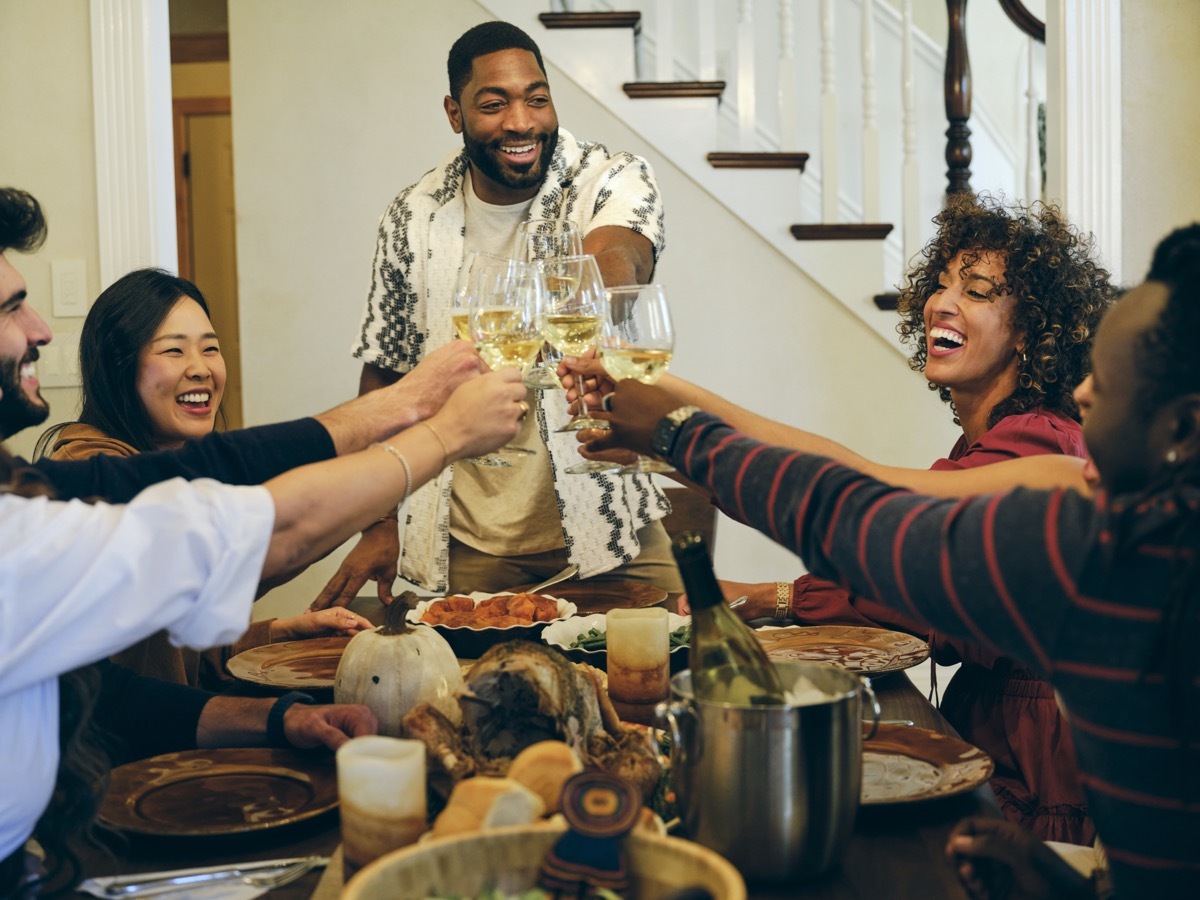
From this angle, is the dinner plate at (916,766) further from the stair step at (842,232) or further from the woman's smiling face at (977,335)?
the stair step at (842,232)

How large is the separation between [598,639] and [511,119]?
1107 millimetres

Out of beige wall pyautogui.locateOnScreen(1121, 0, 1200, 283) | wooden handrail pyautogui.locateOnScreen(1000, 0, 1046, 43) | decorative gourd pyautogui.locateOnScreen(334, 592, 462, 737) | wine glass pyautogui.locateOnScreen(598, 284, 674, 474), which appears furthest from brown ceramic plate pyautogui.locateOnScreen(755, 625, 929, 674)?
wooden handrail pyautogui.locateOnScreen(1000, 0, 1046, 43)

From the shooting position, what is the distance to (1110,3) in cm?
280

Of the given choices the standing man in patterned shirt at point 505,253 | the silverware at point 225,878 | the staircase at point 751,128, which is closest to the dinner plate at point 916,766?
the silverware at point 225,878

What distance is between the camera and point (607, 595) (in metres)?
2.02

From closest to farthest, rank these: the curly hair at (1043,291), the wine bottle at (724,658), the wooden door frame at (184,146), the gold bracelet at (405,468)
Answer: the wine bottle at (724,658) → the gold bracelet at (405,468) → the curly hair at (1043,291) → the wooden door frame at (184,146)

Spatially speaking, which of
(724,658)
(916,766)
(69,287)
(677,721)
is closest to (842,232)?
(69,287)

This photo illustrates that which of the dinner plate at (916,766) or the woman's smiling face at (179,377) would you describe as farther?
the woman's smiling face at (179,377)

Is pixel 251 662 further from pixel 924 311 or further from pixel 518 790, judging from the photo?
pixel 924 311

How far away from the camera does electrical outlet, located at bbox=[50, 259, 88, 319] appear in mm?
2766

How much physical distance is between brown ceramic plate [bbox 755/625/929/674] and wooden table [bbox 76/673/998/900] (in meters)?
0.44

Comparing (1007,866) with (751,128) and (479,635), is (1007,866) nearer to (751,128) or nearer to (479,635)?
(479,635)

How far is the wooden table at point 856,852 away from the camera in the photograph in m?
0.92

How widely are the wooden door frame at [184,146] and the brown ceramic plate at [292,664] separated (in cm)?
352
